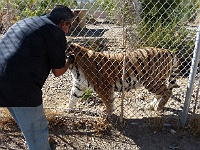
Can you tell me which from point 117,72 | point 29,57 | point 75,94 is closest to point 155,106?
point 117,72

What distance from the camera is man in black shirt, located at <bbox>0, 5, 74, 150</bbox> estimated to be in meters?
2.18

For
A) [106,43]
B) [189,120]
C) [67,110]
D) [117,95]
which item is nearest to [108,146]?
[67,110]

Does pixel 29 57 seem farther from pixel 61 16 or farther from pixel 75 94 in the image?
pixel 75 94

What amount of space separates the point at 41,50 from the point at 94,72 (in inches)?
72.1

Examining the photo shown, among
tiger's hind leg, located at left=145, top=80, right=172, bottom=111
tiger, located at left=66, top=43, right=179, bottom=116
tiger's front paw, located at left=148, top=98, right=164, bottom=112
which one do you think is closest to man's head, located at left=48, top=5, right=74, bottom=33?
tiger, located at left=66, top=43, right=179, bottom=116

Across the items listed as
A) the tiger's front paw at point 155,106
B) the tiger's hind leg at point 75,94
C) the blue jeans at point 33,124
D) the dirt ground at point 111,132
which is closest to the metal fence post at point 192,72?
the dirt ground at point 111,132

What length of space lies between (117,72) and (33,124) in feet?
6.27

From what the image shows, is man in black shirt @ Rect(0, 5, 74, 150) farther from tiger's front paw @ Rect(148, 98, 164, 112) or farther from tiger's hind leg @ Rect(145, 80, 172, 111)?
tiger's front paw @ Rect(148, 98, 164, 112)

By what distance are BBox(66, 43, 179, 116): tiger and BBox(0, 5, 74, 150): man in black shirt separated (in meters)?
1.51

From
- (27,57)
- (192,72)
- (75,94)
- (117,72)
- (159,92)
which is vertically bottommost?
(75,94)

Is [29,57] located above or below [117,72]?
above

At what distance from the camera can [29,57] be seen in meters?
2.20

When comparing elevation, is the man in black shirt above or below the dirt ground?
above

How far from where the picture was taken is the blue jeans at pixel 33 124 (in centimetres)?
241
